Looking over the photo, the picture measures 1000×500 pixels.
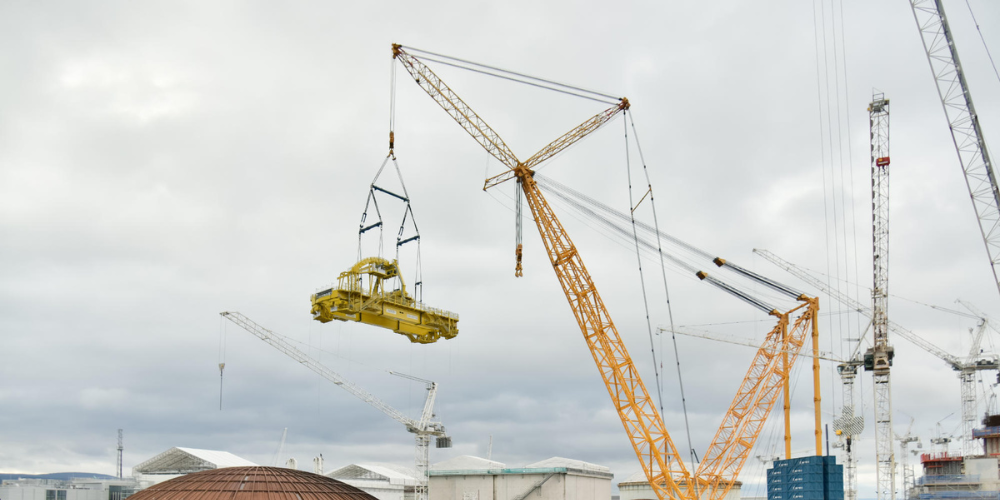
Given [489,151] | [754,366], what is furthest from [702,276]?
[489,151]

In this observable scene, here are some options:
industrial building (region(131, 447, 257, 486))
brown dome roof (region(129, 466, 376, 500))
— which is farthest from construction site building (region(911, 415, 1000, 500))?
industrial building (region(131, 447, 257, 486))

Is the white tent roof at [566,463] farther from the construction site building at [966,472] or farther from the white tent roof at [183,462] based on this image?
the construction site building at [966,472]

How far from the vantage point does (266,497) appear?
6906cm

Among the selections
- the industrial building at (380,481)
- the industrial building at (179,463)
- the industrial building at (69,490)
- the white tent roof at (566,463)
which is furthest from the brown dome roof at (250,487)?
the industrial building at (69,490)

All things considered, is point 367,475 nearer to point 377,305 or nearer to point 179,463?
point 179,463

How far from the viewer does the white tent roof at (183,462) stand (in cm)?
13162

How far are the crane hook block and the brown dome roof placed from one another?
16.0 meters

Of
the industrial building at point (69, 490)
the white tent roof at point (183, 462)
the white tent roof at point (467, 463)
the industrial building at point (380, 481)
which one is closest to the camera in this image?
the white tent roof at point (467, 463)

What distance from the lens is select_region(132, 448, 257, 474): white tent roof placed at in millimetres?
131625

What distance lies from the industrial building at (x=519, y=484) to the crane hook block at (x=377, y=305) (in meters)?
26.6

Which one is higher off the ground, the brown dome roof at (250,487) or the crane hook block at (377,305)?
the crane hook block at (377,305)

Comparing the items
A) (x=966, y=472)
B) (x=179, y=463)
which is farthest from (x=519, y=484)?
(x=966, y=472)

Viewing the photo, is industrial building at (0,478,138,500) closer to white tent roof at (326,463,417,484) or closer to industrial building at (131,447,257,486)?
industrial building at (131,447,257,486)

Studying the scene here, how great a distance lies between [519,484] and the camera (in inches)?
3602
